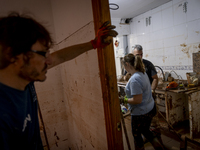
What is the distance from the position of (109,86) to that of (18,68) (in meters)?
0.64

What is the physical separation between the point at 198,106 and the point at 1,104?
9.84ft

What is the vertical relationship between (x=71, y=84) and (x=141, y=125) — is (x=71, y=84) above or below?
above

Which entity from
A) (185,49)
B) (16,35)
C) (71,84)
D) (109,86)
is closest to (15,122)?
(16,35)

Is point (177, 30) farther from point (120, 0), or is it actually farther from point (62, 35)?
point (62, 35)

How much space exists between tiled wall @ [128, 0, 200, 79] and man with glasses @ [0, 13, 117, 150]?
3.05m

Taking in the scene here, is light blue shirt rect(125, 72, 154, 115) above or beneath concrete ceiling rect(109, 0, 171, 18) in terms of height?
beneath

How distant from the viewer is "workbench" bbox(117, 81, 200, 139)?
232cm

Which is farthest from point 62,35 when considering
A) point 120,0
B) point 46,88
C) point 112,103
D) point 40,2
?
point 120,0

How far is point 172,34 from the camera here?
133 inches

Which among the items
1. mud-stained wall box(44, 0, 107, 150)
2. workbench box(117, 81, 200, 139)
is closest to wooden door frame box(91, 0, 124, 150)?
mud-stained wall box(44, 0, 107, 150)

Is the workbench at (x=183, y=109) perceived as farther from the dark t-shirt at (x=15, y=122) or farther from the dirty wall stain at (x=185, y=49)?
the dark t-shirt at (x=15, y=122)

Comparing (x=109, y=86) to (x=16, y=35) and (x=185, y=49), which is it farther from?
(x=185, y=49)

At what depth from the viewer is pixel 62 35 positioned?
1774 mm

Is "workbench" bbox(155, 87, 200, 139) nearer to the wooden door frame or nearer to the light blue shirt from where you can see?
the light blue shirt
